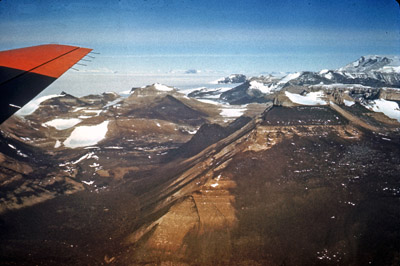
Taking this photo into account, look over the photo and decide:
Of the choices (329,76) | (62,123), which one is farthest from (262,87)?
(62,123)

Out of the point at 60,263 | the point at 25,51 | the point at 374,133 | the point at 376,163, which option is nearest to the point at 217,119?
the point at 374,133

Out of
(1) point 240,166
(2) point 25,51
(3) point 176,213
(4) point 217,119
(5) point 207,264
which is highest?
(2) point 25,51

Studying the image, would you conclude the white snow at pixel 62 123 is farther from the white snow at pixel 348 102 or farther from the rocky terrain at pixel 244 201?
the white snow at pixel 348 102

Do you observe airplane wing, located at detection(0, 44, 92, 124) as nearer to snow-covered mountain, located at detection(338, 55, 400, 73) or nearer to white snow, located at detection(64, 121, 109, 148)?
white snow, located at detection(64, 121, 109, 148)

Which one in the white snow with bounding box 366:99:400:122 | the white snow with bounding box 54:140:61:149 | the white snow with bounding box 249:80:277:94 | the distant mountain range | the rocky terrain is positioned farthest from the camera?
the white snow with bounding box 249:80:277:94

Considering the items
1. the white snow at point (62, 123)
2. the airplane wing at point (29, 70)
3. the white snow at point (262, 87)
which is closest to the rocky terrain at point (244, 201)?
the airplane wing at point (29, 70)

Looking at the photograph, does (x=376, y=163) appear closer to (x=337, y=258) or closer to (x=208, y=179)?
(x=337, y=258)

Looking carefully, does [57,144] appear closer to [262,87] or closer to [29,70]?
[29,70]

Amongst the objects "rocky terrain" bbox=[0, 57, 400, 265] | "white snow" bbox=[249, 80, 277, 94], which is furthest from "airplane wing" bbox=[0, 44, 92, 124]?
"white snow" bbox=[249, 80, 277, 94]
